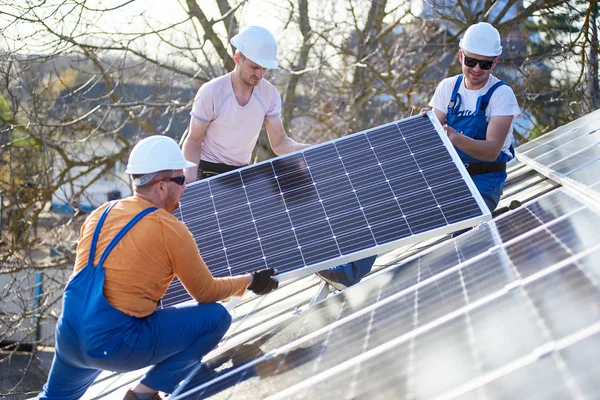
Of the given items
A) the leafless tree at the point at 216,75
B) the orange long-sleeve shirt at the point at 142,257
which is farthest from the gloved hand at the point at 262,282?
the leafless tree at the point at 216,75

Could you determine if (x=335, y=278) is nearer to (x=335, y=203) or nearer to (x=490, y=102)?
(x=335, y=203)

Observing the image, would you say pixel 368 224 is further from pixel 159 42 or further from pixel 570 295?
pixel 159 42

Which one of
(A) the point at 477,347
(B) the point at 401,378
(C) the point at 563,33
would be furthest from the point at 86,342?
(C) the point at 563,33

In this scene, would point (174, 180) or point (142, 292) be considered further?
point (174, 180)

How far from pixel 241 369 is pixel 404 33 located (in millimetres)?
14168

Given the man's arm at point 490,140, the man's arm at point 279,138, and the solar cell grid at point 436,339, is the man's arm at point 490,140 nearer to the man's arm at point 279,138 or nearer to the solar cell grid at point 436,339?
the man's arm at point 279,138

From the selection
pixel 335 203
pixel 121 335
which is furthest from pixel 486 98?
pixel 121 335

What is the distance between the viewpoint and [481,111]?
632cm

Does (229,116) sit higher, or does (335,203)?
(229,116)

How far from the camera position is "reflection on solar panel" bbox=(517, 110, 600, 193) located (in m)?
5.96

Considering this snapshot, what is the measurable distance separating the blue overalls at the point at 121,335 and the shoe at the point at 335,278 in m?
1.48

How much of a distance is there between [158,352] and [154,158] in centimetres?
115

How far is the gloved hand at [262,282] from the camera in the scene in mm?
5148

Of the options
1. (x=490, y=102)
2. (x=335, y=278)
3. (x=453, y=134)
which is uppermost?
(x=490, y=102)
